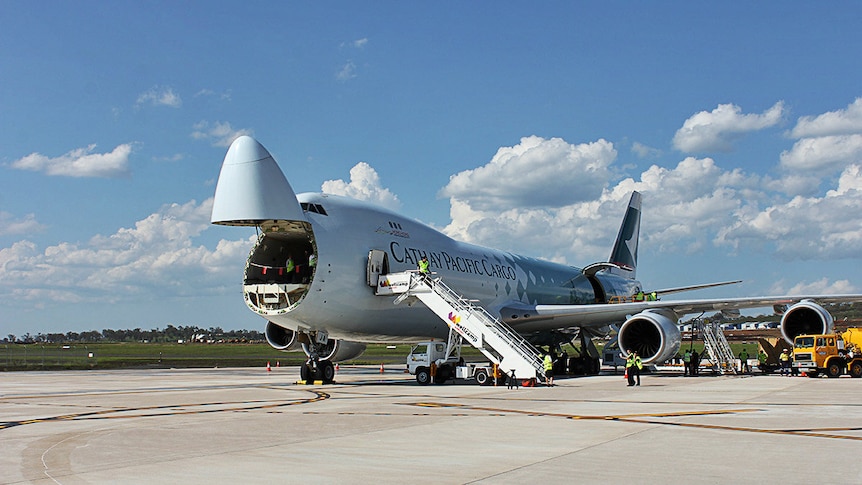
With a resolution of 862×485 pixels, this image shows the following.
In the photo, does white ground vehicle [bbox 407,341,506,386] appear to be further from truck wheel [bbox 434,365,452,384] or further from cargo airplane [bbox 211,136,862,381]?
cargo airplane [bbox 211,136,862,381]

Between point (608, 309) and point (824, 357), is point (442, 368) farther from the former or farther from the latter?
point (824, 357)

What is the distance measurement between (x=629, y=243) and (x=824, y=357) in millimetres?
18386

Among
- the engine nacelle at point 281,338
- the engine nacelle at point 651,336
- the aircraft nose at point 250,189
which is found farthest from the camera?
the engine nacelle at point 651,336

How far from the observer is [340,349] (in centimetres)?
2592

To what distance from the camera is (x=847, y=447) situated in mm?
9227

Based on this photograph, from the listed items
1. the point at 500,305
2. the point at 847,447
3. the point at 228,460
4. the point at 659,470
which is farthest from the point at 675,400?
the point at 500,305

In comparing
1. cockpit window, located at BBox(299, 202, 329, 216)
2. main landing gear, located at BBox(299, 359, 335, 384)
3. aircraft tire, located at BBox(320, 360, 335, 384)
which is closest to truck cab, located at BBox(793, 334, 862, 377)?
aircraft tire, located at BBox(320, 360, 335, 384)

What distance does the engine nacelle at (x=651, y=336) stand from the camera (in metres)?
26.4

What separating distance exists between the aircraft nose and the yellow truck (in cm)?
1854

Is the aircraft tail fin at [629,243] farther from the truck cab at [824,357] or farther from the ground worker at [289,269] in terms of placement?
the ground worker at [289,269]

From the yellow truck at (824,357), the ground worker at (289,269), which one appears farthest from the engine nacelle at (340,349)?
the yellow truck at (824,357)

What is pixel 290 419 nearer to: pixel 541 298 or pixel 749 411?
A: pixel 749 411

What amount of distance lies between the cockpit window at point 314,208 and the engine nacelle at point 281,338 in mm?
4965

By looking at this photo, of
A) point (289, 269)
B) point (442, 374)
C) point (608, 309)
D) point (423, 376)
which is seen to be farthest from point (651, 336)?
point (289, 269)
